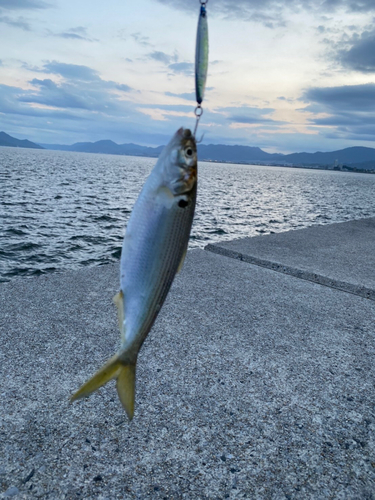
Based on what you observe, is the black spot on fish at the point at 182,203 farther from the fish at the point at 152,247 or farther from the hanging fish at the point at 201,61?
the hanging fish at the point at 201,61

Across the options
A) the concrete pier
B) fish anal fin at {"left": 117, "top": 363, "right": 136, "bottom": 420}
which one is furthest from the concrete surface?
fish anal fin at {"left": 117, "top": 363, "right": 136, "bottom": 420}

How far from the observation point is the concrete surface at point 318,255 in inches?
A: 210

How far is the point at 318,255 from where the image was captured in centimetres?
659

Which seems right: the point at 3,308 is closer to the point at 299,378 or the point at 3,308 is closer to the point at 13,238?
the point at 299,378

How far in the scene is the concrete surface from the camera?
17.5 ft

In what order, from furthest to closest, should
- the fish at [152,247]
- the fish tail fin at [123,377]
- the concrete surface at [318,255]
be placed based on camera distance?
1. the concrete surface at [318,255]
2. the fish tail fin at [123,377]
3. the fish at [152,247]

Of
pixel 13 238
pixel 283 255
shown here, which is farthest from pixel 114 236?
pixel 283 255

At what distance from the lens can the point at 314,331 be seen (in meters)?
3.88

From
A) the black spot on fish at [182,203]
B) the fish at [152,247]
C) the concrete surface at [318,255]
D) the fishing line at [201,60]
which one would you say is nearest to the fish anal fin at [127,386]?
the fish at [152,247]

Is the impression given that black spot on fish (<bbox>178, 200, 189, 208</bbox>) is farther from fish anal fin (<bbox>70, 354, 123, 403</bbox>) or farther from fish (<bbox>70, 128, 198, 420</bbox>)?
fish anal fin (<bbox>70, 354, 123, 403</bbox>)

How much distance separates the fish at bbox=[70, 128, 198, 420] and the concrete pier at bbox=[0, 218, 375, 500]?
1174 millimetres

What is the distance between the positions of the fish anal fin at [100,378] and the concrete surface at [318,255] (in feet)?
14.4

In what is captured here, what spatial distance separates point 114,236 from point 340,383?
13.7m

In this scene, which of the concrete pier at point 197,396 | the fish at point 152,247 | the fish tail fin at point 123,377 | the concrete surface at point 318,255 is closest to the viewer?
the fish at point 152,247
